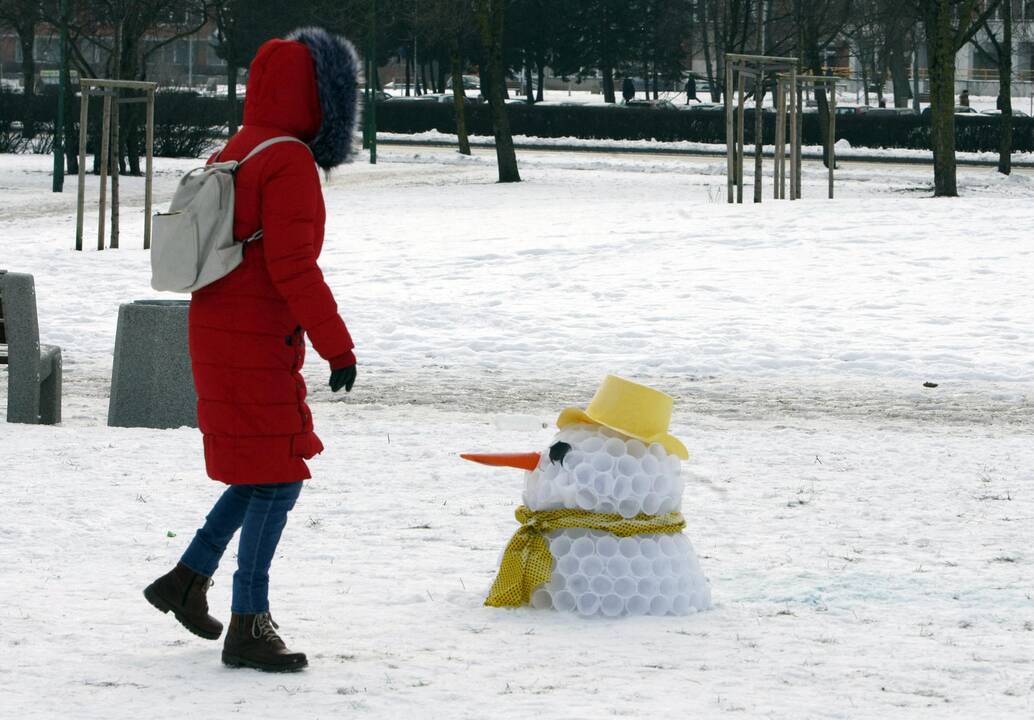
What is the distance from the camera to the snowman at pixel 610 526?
5.06 meters

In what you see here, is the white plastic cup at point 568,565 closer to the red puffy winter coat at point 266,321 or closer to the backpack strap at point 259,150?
the red puffy winter coat at point 266,321

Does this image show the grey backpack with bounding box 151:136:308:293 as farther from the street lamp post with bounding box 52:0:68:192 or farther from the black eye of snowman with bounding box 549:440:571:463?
the street lamp post with bounding box 52:0:68:192

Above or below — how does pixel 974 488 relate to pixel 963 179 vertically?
below

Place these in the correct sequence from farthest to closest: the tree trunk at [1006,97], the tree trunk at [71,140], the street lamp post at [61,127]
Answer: the tree trunk at [71,140] < the tree trunk at [1006,97] < the street lamp post at [61,127]

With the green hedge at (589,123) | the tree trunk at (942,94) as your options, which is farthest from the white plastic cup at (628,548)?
the green hedge at (589,123)

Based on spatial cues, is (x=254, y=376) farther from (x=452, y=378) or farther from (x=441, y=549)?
(x=452, y=378)

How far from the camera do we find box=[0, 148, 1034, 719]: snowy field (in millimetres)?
4355

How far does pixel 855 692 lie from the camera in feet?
14.0

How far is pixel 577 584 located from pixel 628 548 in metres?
0.19

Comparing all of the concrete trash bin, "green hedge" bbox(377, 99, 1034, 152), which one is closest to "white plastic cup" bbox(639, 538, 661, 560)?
the concrete trash bin

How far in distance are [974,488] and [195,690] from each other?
12.8 feet

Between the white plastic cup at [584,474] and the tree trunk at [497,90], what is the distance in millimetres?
23705

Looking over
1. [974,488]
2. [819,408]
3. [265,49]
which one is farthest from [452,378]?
[265,49]

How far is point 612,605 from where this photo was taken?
5.05 m
